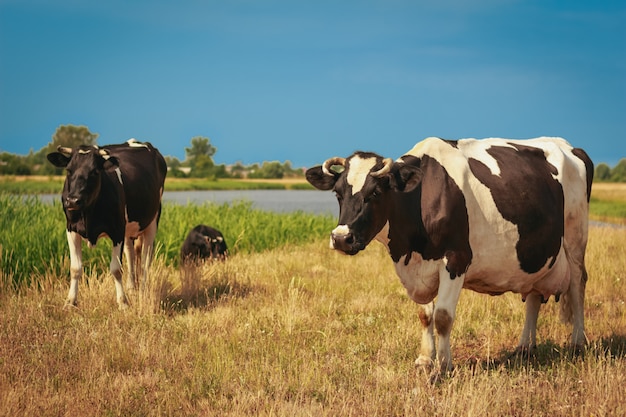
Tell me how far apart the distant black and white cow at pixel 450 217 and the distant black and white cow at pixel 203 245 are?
26.0 ft

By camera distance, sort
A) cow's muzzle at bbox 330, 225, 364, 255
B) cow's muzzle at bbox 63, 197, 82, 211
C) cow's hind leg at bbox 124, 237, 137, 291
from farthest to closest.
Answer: cow's hind leg at bbox 124, 237, 137, 291 → cow's muzzle at bbox 63, 197, 82, 211 → cow's muzzle at bbox 330, 225, 364, 255

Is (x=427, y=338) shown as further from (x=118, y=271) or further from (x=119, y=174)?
(x=119, y=174)

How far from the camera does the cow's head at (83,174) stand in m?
8.39

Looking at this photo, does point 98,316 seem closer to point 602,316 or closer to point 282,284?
point 282,284

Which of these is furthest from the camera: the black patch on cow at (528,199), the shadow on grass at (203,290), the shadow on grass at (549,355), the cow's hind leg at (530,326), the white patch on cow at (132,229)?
the white patch on cow at (132,229)

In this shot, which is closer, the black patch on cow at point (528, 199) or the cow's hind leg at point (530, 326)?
the black patch on cow at point (528, 199)

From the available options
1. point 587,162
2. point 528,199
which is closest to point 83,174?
point 528,199

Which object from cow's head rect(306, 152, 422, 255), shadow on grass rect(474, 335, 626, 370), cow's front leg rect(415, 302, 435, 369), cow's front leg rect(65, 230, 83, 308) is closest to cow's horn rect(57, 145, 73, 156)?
cow's front leg rect(65, 230, 83, 308)

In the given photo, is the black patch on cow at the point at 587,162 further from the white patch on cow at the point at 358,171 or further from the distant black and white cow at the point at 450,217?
the white patch on cow at the point at 358,171

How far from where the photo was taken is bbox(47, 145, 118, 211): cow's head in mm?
8391

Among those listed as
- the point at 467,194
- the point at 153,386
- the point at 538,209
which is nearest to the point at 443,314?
the point at 467,194

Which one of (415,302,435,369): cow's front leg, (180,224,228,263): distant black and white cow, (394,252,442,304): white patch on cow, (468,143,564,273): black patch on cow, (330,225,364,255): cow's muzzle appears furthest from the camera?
(180,224,228,263): distant black and white cow

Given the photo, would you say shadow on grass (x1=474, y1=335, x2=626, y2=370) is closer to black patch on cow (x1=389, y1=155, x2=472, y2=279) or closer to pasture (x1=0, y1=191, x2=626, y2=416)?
pasture (x1=0, y1=191, x2=626, y2=416)

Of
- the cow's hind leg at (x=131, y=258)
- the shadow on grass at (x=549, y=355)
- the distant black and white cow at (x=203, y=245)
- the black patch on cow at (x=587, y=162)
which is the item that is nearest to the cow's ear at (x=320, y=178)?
the shadow on grass at (x=549, y=355)
